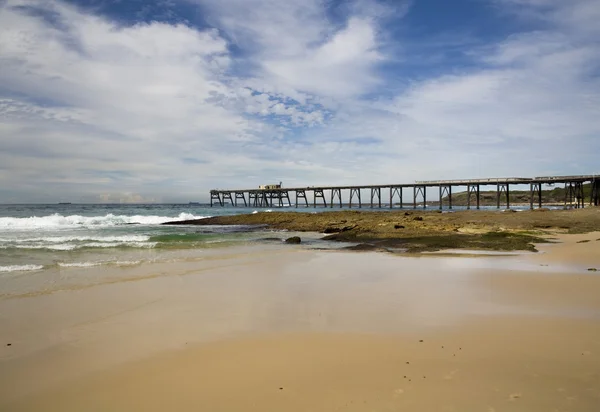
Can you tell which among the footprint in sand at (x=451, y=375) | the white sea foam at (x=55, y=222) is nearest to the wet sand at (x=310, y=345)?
the footprint in sand at (x=451, y=375)

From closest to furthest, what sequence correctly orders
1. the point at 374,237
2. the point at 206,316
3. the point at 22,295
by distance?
the point at 206,316, the point at 22,295, the point at 374,237

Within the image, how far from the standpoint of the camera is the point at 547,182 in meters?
54.4

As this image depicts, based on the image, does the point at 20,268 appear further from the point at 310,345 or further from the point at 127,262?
the point at 310,345

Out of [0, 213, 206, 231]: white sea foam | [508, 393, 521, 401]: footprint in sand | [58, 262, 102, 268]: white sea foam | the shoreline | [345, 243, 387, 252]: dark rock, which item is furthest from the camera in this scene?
[0, 213, 206, 231]: white sea foam

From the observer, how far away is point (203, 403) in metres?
3.56

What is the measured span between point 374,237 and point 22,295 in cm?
1487

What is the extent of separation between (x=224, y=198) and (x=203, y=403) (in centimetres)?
10380

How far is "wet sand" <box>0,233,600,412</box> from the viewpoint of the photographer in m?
3.63

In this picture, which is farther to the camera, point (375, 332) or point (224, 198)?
point (224, 198)

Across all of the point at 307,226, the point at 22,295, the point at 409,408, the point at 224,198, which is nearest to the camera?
the point at 409,408

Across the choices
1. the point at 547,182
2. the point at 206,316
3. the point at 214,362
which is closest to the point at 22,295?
the point at 206,316

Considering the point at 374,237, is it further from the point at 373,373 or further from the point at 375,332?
the point at 373,373

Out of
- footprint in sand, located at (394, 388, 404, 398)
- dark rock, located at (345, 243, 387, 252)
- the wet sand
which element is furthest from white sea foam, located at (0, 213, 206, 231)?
footprint in sand, located at (394, 388, 404, 398)

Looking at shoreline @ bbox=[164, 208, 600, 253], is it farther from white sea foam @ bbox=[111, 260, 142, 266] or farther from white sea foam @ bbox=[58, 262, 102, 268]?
white sea foam @ bbox=[58, 262, 102, 268]
